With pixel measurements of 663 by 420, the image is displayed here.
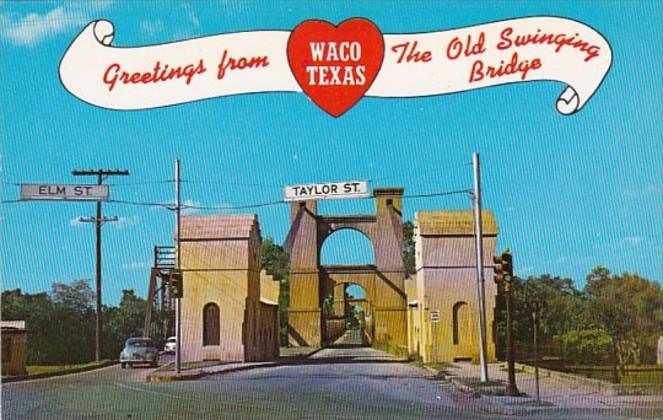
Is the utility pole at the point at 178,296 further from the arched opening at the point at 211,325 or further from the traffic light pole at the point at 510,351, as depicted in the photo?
the traffic light pole at the point at 510,351

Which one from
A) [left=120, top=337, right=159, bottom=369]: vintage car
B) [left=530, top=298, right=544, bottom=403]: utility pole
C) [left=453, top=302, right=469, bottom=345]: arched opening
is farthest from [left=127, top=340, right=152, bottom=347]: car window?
[left=530, top=298, right=544, bottom=403]: utility pole

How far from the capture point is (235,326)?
12.5m

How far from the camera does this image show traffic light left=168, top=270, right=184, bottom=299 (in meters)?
12.3

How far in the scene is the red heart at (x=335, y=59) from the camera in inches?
457

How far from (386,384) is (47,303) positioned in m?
3.71

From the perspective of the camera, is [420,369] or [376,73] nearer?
[376,73]

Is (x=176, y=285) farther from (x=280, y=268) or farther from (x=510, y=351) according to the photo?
(x=510, y=351)

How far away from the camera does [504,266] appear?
12.3m

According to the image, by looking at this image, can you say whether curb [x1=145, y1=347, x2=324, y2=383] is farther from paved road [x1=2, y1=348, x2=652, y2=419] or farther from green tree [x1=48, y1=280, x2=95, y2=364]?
green tree [x1=48, y1=280, x2=95, y2=364]

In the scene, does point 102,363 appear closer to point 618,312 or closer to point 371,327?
point 371,327

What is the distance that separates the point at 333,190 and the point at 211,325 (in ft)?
6.75

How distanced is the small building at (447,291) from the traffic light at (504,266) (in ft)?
0.83

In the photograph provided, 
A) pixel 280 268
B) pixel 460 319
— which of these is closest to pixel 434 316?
pixel 460 319

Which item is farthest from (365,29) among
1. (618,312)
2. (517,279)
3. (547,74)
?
(618,312)
